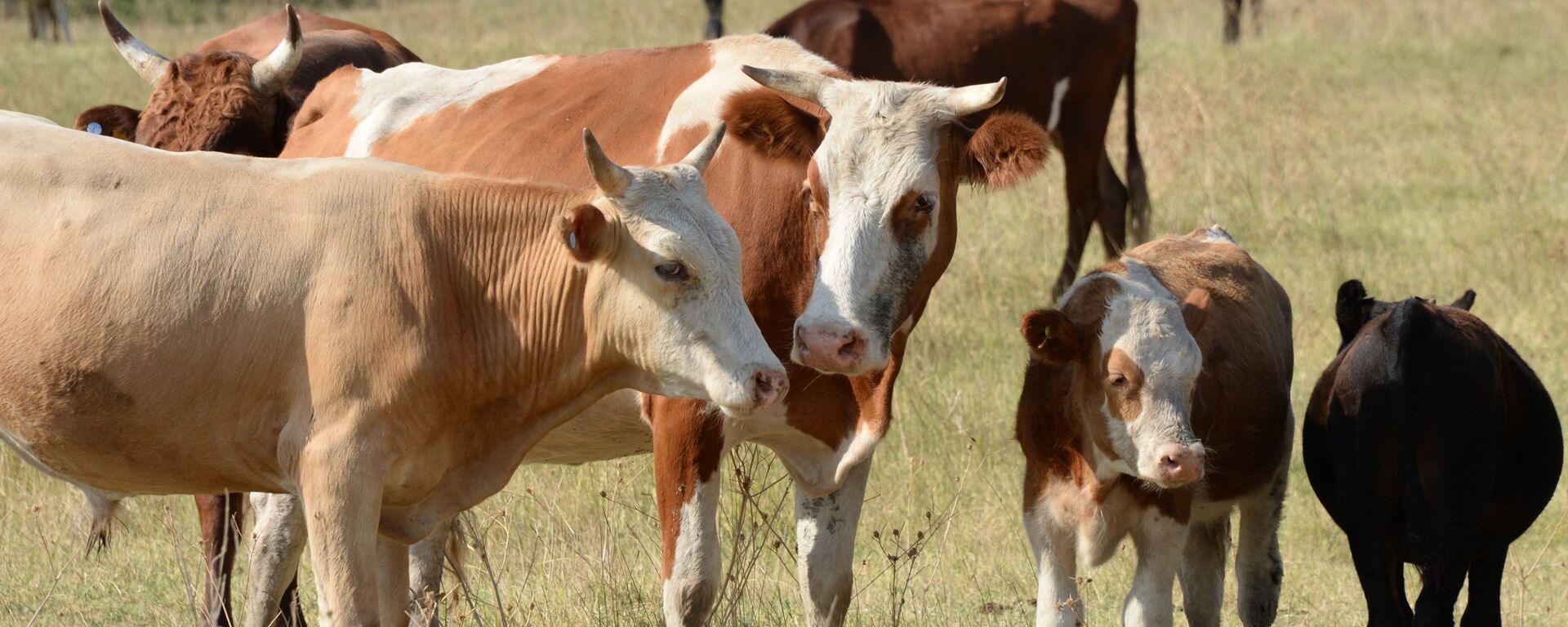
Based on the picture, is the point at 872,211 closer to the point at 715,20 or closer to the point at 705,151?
the point at 705,151

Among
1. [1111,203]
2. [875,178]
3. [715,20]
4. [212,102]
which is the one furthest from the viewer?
[715,20]

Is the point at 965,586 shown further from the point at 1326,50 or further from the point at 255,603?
the point at 1326,50

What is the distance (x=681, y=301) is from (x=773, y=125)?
1011 mm

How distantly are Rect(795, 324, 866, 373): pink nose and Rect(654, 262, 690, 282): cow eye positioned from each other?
478 millimetres

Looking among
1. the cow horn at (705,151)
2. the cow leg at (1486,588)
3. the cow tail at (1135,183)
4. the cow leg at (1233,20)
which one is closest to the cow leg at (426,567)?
the cow horn at (705,151)

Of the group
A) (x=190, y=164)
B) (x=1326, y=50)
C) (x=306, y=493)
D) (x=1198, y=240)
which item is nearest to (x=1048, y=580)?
(x=1198, y=240)

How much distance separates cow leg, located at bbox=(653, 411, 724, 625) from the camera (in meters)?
4.64

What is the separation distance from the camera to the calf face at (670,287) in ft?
12.4

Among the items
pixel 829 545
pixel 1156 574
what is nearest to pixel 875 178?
pixel 829 545

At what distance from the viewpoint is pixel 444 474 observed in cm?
400

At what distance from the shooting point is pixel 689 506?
184 inches

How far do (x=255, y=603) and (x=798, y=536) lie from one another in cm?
181

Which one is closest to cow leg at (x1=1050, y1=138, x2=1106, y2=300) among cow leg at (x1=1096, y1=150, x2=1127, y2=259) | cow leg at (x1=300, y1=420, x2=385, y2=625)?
cow leg at (x1=1096, y1=150, x2=1127, y2=259)

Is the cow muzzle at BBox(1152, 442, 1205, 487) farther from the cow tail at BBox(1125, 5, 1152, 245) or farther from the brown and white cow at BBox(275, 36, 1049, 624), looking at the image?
the cow tail at BBox(1125, 5, 1152, 245)
